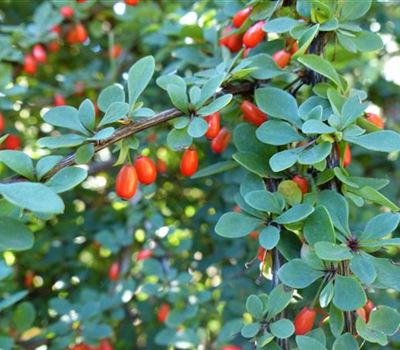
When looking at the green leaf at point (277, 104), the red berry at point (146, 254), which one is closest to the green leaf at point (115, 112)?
the green leaf at point (277, 104)

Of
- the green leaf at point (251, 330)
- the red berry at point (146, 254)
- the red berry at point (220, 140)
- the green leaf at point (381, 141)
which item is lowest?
the red berry at point (146, 254)

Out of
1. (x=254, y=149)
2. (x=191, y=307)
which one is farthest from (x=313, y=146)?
A: (x=191, y=307)

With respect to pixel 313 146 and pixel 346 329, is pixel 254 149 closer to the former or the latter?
pixel 313 146

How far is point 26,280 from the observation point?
1804 millimetres

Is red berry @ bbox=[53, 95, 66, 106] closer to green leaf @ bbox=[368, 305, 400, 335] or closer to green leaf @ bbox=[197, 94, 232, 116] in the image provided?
green leaf @ bbox=[197, 94, 232, 116]

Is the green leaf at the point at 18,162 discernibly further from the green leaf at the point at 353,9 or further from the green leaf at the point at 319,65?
the green leaf at the point at 353,9

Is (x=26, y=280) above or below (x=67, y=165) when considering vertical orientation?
below

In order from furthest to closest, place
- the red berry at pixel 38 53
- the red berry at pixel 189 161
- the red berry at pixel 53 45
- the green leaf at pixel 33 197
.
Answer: the red berry at pixel 53 45 → the red berry at pixel 38 53 → the red berry at pixel 189 161 → the green leaf at pixel 33 197

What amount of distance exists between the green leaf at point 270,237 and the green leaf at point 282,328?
0.09 metres

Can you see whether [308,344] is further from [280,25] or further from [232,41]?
[232,41]

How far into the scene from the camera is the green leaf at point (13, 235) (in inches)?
30.5

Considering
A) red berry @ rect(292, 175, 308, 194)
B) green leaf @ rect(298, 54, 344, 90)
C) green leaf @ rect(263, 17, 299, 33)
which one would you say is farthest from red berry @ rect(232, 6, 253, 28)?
red berry @ rect(292, 175, 308, 194)

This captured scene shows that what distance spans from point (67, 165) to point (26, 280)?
1.02m

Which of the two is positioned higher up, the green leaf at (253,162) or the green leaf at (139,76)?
the green leaf at (139,76)
